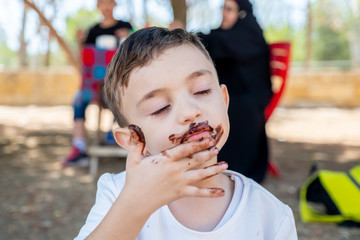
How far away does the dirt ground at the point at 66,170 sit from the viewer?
299 centimetres

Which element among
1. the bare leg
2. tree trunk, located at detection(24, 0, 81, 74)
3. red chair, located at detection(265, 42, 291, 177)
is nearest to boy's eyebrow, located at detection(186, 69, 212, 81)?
red chair, located at detection(265, 42, 291, 177)

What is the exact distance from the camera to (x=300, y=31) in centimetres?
5272

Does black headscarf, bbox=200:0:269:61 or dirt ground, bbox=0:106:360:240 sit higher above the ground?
black headscarf, bbox=200:0:269:61

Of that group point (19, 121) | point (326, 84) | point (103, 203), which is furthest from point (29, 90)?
point (103, 203)

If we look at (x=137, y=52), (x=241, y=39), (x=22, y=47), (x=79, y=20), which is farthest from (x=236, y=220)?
(x=79, y=20)

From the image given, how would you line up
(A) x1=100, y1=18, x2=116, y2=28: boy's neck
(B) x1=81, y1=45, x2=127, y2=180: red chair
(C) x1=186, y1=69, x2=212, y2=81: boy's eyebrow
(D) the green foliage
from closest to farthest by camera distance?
1. (C) x1=186, y1=69, x2=212, y2=81: boy's eyebrow
2. (B) x1=81, y1=45, x2=127, y2=180: red chair
3. (A) x1=100, y1=18, x2=116, y2=28: boy's neck
4. (D) the green foliage

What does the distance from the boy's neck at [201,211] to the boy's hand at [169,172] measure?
290 mm

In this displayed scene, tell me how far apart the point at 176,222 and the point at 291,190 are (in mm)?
2866

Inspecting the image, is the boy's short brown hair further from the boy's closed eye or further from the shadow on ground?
the shadow on ground

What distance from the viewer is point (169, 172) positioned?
35.4 inches

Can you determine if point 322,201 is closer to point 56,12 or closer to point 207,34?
point 207,34

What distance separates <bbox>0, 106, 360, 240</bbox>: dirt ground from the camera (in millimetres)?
2988

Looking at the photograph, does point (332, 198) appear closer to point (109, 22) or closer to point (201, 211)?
point (201, 211)

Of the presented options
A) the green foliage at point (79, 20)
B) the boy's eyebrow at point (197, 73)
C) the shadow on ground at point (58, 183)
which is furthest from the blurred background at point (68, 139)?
the green foliage at point (79, 20)
